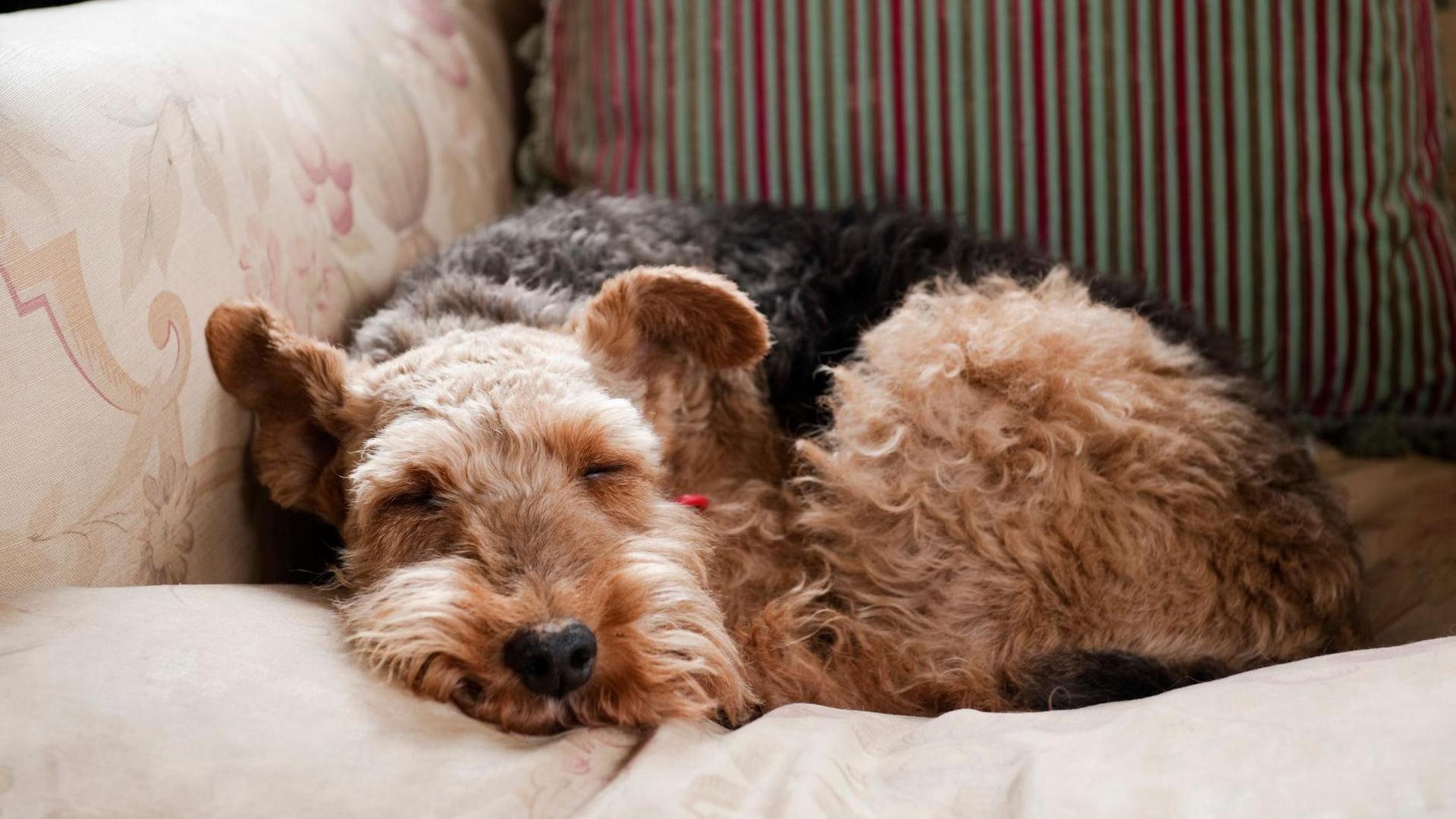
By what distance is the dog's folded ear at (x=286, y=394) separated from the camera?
155cm

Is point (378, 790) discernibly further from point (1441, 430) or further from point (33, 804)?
point (1441, 430)

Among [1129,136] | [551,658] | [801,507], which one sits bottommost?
[801,507]

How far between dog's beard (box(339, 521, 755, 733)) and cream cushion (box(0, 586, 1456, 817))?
4 cm

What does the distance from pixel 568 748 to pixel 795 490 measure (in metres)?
0.84

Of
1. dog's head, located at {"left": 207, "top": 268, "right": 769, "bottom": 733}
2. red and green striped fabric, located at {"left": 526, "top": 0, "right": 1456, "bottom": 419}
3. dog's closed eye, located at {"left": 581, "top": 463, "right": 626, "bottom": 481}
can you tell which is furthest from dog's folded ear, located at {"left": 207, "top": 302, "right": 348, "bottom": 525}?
red and green striped fabric, located at {"left": 526, "top": 0, "right": 1456, "bottom": 419}

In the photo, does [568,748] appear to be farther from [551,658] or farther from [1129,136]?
[1129,136]

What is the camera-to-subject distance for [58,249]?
129 centimetres

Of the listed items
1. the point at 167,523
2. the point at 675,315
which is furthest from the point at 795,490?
the point at 167,523

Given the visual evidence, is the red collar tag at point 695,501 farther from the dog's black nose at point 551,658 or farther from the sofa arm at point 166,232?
the sofa arm at point 166,232

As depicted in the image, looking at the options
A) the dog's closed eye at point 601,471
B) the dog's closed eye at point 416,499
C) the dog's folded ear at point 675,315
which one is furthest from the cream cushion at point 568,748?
the dog's folded ear at point 675,315

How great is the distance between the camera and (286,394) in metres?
1.63

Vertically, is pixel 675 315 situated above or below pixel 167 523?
above

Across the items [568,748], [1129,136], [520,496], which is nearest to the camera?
[568,748]

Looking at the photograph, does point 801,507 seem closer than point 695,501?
No
